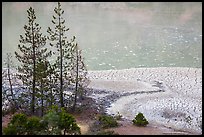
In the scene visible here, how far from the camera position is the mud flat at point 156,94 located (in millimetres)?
28625

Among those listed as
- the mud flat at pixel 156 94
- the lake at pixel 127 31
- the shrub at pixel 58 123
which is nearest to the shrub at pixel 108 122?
the mud flat at pixel 156 94

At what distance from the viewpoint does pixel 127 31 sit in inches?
2469

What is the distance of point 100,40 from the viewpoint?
56.8m

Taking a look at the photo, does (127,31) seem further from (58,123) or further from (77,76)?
(58,123)

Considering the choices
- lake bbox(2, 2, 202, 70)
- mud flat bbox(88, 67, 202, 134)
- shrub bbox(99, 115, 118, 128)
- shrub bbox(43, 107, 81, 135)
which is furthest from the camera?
A: lake bbox(2, 2, 202, 70)

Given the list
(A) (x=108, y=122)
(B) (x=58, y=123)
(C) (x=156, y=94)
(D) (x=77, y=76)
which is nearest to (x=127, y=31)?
(C) (x=156, y=94)

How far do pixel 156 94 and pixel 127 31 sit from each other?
97.6 ft

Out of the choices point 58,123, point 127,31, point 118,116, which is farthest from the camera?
point 127,31

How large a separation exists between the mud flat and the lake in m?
4.16

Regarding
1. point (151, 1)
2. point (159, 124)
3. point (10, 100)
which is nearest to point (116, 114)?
point (159, 124)

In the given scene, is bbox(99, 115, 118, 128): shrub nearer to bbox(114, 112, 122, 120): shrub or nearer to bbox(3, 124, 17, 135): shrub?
bbox(114, 112, 122, 120): shrub

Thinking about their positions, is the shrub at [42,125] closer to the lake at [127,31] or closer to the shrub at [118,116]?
the shrub at [118,116]

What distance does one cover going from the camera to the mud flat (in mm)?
28625

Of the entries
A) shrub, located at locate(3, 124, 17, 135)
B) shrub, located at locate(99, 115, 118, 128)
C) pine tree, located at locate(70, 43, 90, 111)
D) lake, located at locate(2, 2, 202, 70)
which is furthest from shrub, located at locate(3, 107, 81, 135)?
lake, located at locate(2, 2, 202, 70)
